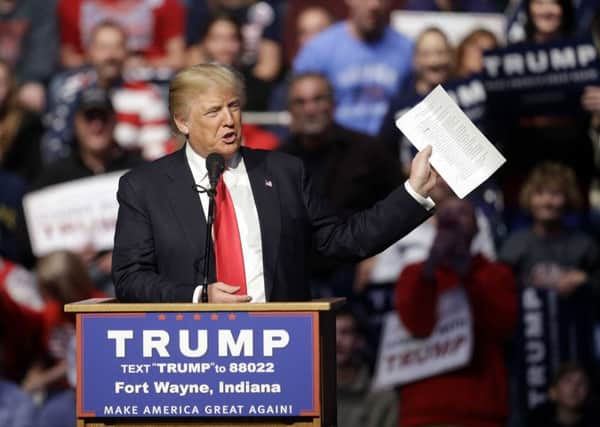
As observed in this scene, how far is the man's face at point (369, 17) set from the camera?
9.10 meters

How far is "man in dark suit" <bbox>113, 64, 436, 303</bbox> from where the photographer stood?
15.5ft

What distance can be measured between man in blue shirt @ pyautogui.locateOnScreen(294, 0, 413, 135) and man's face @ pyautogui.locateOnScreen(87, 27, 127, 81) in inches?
44.0

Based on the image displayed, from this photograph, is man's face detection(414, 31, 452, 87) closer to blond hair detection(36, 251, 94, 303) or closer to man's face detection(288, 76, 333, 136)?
man's face detection(288, 76, 333, 136)

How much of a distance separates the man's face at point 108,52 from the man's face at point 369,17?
1.47 meters

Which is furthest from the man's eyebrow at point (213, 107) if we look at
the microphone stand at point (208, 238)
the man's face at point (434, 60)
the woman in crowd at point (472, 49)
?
the woman in crowd at point (472, 49)

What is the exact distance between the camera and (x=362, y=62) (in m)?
9.10

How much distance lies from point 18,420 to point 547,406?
279cm

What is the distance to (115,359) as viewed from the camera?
447 centimetres

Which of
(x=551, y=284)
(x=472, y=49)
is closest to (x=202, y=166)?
(x=551, y=284)

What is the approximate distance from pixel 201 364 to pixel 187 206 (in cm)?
55

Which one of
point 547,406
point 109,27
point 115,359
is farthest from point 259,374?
point 109,27

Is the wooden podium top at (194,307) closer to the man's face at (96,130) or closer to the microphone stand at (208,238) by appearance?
the microphone stand at (208,238)

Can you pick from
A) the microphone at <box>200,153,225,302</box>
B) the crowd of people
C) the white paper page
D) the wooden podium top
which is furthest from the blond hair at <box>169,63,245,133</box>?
the crowd of people

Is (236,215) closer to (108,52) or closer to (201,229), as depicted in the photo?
(201,229)
